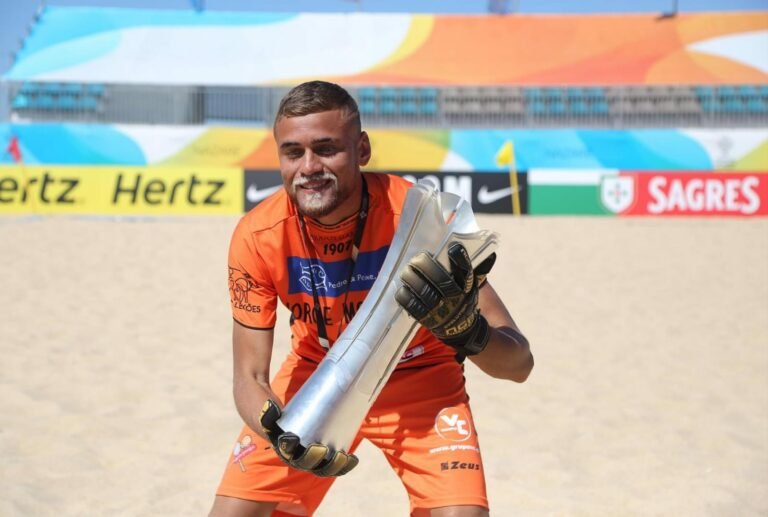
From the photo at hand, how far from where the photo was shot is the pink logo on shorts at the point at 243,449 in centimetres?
261

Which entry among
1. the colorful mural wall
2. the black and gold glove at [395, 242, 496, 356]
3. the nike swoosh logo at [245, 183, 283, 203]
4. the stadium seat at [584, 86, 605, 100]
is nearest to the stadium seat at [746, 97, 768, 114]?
the colorful mural wall

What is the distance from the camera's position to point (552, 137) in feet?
79.8

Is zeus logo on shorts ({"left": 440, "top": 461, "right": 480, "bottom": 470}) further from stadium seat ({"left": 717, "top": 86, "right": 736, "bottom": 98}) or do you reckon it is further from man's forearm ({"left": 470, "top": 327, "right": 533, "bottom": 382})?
stadium seat ({"left": 717, "top": 86, "right": 736, "bottom": 98})

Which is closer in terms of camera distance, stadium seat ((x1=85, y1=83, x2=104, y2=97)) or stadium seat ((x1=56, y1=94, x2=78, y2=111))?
stadium seat ((x1=56, y1=94, x2=78, y2=111))

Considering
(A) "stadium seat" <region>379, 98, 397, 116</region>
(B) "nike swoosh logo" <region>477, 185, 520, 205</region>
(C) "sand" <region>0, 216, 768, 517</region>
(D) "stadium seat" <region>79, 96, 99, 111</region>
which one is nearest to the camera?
(C) "sand" <region>0, 216, 768, 517</region>

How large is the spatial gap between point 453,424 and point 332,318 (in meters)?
0.50

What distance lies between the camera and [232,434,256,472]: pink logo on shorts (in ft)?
8.56

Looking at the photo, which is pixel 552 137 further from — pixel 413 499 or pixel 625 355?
pixel 413 499

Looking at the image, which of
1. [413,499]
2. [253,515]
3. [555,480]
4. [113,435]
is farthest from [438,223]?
[113,435]

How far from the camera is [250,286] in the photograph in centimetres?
259

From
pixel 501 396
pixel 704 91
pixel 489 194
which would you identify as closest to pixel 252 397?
pixel 501 396

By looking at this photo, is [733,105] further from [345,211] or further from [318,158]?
[318,158]

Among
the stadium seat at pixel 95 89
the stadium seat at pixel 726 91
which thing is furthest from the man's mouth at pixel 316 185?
the stadium seat at pixel 726 91

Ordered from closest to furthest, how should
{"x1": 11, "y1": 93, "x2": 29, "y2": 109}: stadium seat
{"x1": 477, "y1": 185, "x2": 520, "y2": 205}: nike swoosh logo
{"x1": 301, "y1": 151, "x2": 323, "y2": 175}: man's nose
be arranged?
{"x1": 301, "y1": 151, "x2": 323, "y2": 175}: man's nose → {"x1": 477, "y1": 185, "x2": 520, "y2": 205}: nike swoosh logo → {"x1": 11, "y1": 93, "x2": 29, "y2": 109}: stadium seat
